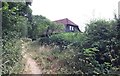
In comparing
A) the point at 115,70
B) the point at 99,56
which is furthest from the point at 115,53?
the point at 115,70

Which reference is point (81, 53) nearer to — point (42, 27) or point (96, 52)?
point (96, 52)

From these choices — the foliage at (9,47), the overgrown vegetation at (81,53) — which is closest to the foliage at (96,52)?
the overgrown vegetation at (81,53)

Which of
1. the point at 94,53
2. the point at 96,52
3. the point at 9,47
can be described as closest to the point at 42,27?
the point at 9,47

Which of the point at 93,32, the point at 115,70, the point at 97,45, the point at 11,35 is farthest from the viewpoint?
the point at 11,35

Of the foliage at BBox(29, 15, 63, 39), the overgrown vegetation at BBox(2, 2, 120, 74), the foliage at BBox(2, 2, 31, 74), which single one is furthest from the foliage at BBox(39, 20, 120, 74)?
the foliage at BBox(29, 15, 63, 39)

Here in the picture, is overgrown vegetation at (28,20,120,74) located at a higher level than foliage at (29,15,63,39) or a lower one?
lower

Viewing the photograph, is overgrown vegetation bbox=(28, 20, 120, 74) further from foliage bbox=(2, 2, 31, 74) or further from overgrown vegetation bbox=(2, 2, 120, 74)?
foliage bbox=(2, 2, 31, 74)

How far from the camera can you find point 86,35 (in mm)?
9875

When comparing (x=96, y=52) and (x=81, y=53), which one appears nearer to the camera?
(x=81, y=53)

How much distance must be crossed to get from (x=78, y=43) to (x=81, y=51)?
49.3 inches

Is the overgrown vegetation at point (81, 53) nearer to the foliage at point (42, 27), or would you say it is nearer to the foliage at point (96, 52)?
the foliage at point (96, 52)

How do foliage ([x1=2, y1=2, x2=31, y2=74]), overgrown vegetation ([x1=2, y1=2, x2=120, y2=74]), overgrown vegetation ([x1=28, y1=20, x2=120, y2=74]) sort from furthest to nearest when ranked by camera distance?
overgrown vegetation ([x1=28, y1=20, x2=120, y2=74]), overgrown vegetation ([x1=2, y1=2, x2=120, y2=74]), foliage ([x1=2, y1=2, x2=31, y2=74])

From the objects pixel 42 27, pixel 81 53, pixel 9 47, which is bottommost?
pixel 81 53

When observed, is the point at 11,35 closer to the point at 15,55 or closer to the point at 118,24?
the point at 15,55
